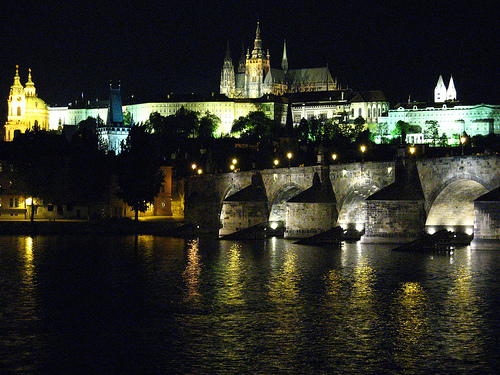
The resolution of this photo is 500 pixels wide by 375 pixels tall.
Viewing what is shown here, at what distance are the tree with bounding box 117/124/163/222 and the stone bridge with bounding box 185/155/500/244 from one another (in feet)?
17.0

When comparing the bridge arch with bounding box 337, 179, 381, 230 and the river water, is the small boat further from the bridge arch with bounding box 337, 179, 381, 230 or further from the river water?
the bridge arch with bounding box 337, 179, 381, 230

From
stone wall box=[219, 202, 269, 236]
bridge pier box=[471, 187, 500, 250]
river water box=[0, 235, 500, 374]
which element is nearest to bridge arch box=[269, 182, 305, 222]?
stone wall box=[219, 202, 269, 236]

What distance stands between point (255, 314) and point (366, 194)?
29227 mm

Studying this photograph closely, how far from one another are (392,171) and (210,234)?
25.7 meters

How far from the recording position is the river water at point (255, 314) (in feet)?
82.5

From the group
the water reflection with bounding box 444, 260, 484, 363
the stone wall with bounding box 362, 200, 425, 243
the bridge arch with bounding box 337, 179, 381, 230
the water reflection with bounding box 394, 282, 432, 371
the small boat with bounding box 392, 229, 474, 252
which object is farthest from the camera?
the bridge arch with bounding box 337, 179, 381, 230

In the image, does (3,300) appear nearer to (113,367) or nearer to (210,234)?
(113,367)

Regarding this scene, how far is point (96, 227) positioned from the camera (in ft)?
257

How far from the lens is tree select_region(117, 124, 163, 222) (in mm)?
81938

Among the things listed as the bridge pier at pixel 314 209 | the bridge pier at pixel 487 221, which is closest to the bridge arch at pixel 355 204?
the bridge pier at pixel 314 209

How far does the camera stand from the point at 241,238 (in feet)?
223

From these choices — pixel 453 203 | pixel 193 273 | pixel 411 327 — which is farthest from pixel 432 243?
pixel 411 327

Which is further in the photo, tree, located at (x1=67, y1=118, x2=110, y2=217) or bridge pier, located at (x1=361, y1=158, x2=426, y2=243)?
tree, located at (x1=67, y1=118, x2=110, y2=217)

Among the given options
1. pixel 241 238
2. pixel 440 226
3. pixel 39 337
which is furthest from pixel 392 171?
pixel 39 337
